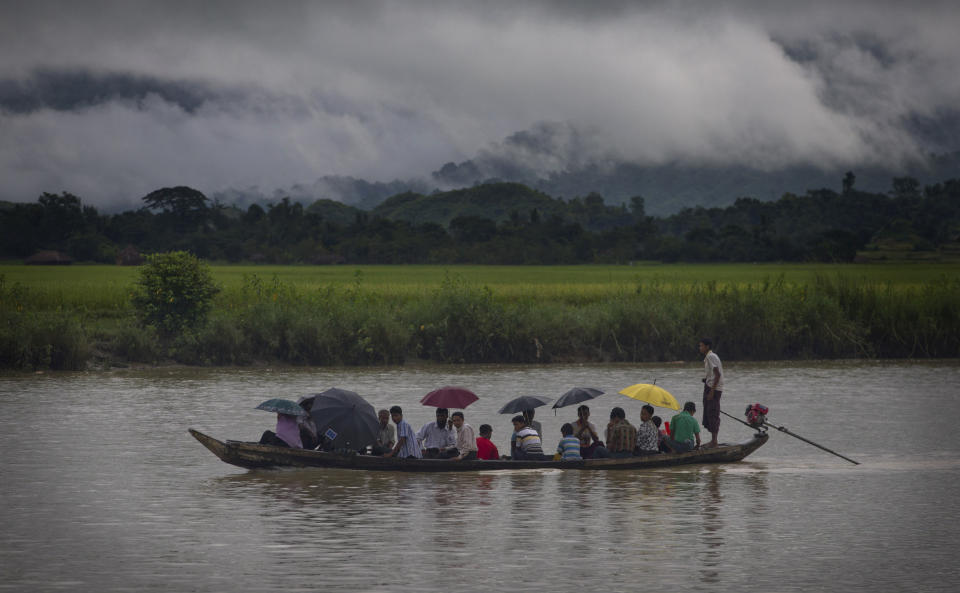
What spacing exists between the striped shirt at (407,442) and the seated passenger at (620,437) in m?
2.71

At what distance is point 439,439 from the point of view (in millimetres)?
15609

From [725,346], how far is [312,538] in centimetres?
2230

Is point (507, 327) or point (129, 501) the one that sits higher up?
point (507, 327)

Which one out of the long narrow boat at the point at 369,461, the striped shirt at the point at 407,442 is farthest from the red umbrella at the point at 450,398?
the long narrow boat at the point at 369,461

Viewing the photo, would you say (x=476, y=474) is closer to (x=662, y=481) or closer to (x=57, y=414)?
(x=662, y=481)

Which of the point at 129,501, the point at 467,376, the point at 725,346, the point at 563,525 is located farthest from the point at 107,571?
the point at 725,346

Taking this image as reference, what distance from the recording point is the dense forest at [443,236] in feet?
258

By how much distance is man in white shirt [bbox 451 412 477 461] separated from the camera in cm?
1527

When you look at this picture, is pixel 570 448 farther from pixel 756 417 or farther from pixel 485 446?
pixel 756 417

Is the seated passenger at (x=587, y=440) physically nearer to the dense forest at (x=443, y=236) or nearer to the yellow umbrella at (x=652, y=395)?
the yellow umbrella at (x=652, y=395)

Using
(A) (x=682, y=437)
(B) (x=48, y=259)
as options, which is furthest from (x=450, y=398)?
(B) (x=48, y=259)

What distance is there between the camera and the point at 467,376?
28.4m

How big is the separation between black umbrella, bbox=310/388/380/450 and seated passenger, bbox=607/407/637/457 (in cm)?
333

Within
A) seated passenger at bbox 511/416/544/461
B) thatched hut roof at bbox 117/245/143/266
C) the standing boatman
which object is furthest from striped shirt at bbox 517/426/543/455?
thatched hut roof at bbox 117/245/143/266
